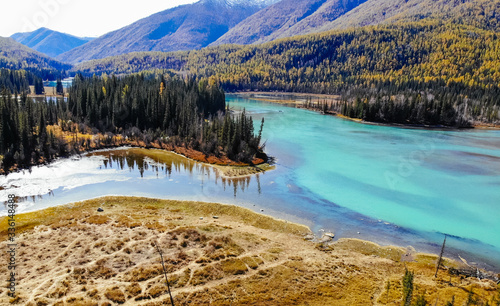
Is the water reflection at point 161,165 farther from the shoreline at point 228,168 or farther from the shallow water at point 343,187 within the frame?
the shoreline at point 228,168

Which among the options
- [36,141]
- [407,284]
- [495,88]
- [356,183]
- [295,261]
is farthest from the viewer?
[495,88]

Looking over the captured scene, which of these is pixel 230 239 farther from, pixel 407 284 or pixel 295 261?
pixel 407 284

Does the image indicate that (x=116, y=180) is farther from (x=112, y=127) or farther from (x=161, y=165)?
(x=112, y=127)

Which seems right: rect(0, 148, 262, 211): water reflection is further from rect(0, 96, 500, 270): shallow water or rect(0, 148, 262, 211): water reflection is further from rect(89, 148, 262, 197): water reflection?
rect(0, 96, 500, 270): shallow water

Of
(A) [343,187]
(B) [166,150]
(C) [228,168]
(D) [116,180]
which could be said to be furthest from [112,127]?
(A) [343,187]

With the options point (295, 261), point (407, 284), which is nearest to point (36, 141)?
point (295, 261)

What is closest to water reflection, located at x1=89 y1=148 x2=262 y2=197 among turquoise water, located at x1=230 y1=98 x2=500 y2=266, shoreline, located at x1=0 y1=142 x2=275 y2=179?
shoreline, located at x1=0 y1=142 x2=275 y2=179

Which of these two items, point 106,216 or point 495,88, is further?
point 495,88

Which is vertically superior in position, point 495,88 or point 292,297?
point 495,88
